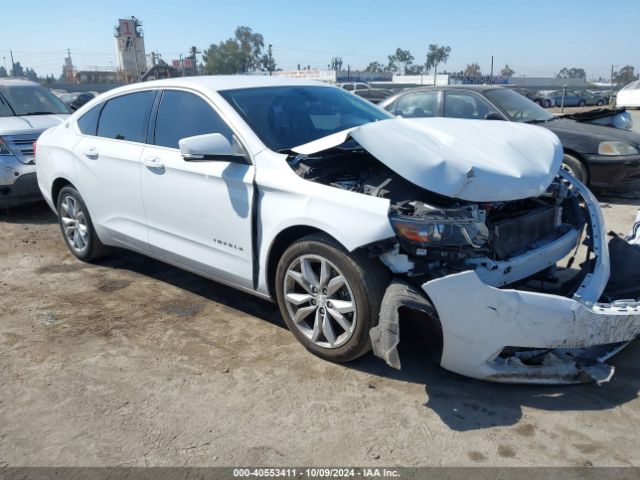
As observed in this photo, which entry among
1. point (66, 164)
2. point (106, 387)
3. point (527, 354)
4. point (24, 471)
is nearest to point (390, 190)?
point (527, 354)

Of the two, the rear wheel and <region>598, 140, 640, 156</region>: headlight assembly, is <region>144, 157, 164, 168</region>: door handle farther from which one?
<region>598, 140, 640, 156</region>: headlight assembly

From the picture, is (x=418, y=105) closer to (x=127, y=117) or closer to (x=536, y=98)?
(x=127, y=117)

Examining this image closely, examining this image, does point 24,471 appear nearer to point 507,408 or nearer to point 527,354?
point 507,408

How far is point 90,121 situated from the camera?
5.06 m

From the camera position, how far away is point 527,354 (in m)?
2.99

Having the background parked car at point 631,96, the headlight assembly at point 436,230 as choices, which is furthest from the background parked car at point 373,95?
the headlight assembly at point 436,230

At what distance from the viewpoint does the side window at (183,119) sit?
12.7 feet

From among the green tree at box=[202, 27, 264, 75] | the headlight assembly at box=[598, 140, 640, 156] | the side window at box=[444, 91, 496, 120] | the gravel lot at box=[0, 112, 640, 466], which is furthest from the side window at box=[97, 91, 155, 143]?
the green tree at box=[202, 27, 264, 75]

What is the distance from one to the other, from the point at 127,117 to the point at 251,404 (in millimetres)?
2801

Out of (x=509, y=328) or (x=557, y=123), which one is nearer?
(x=509, y=328)

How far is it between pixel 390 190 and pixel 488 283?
30.0 inches

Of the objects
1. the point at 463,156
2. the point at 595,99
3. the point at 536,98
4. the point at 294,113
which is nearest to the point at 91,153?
the point at 294,113

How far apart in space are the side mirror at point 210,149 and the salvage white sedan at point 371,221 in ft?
0.04

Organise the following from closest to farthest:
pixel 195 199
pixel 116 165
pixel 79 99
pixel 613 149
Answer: pixel 195 199 < pixel 116 165 < pixel 613 149 < pixel 79 99
